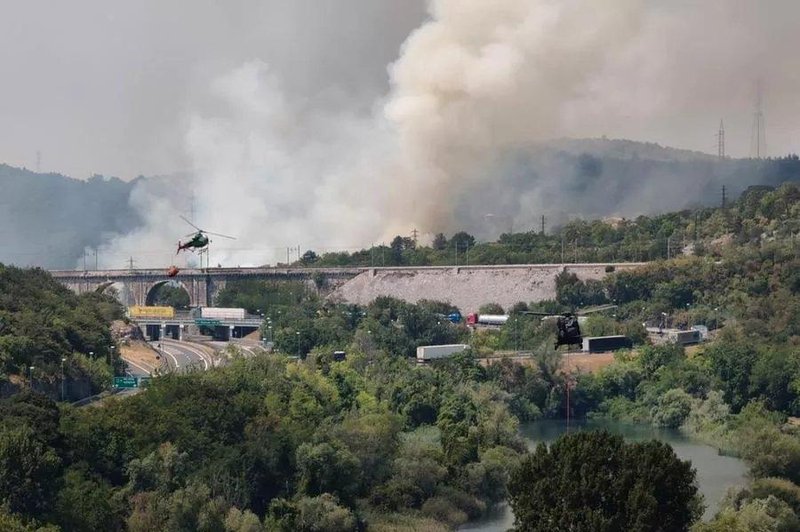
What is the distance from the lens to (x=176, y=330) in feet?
430

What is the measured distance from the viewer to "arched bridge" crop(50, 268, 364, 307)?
138m

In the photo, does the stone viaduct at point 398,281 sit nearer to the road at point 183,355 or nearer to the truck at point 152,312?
the truck at point 152,312

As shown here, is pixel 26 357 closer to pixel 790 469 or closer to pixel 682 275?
pixel 790 469

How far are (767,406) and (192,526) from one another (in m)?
41.7

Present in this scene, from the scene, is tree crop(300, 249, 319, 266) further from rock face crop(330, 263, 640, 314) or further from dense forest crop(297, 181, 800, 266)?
rock face crop(330, 263, 640, 314)

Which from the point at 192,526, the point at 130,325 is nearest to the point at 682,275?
the point at 130,325

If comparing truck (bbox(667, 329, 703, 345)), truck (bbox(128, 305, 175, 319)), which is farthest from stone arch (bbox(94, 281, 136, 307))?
truck (bbox(667, 329, 703, 345))

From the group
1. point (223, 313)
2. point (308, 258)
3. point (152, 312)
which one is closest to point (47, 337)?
point (223, 313)

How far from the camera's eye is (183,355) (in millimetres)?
100312

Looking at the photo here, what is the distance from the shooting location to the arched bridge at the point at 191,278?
138 meters

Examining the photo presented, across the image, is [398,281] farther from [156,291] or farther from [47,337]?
[47,337]

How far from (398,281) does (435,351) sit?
36602 mm

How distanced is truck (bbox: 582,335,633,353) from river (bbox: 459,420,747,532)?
48.1 feet

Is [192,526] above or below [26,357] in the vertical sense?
below
